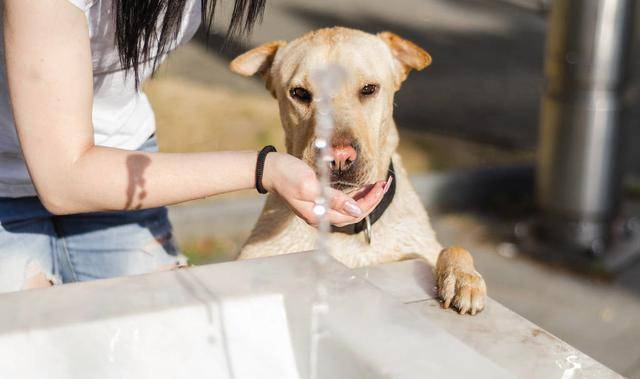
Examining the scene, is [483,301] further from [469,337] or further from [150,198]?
[150,198]

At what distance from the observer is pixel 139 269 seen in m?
2.12

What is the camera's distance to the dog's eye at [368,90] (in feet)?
7.69

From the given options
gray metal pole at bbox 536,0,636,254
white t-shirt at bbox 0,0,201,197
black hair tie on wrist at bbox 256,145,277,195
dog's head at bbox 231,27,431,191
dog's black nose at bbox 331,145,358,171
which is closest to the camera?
black hair tie on wrist at bbox 256,145,277,195

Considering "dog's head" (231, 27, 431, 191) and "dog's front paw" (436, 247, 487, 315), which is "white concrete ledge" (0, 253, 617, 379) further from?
"dog's head" (231, 27, 431, 191)

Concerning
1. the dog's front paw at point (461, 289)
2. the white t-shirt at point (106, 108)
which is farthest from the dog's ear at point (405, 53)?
the dog's front paw at point (461, 289)

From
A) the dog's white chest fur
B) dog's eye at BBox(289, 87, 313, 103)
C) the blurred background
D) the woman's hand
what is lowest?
the blurred background

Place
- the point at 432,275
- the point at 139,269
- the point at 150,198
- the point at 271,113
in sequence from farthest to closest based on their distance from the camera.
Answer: the point at 271,113 < the point at 139,269 < the point at 432,275 < the point at 150,198

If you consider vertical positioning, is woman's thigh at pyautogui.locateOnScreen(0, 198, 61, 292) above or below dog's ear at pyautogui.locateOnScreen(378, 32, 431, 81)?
below

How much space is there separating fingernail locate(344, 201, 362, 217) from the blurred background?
945 millimetres

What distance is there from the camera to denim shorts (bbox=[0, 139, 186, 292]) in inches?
78.5

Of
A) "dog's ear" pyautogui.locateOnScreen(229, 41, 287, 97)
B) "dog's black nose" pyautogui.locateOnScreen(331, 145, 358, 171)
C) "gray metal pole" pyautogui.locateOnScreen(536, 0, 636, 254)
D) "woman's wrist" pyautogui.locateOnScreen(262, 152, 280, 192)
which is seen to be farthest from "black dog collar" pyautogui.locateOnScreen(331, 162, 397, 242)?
"gray metal pole" pyautogui.locateOnScreen(536, 0, 636, 254)

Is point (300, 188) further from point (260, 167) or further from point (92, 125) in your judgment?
point (92, 125)

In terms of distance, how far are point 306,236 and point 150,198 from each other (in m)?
0.82

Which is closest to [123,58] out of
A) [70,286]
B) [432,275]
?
[70,286]
